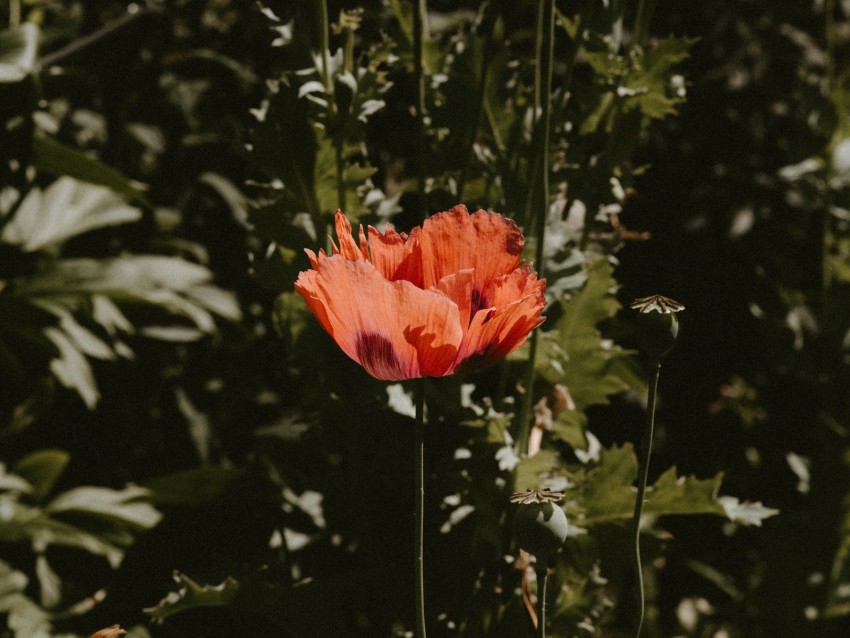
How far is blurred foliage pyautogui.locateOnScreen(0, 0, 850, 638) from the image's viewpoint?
37.7 inches

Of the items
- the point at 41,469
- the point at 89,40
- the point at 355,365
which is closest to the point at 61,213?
the point at 89,40

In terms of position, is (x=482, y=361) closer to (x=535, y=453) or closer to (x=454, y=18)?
(x=535, y=453)

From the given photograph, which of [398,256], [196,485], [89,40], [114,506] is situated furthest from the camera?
[89,40]

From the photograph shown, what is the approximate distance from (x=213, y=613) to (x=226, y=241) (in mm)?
1045

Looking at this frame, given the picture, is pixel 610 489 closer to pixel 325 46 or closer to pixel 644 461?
pixel 644 461

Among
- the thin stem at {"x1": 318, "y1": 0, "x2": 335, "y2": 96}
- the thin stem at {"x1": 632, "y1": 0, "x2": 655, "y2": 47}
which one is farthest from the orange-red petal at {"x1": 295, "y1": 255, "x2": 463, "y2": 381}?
the thin stem at {"x1": 632, "y1": 0, "x2": 655, "y2": 47}

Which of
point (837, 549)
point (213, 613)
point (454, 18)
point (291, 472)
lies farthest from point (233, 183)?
point (837, 549)

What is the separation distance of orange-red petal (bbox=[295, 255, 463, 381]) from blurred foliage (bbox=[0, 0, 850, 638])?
25cm

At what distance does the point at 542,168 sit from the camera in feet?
2.66

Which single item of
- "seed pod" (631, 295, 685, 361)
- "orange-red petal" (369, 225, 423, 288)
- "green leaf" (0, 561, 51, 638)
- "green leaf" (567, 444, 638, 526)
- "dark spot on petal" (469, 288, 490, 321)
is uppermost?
"orange-red petal" (369, 225, 423, 288)

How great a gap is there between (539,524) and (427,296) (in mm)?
171

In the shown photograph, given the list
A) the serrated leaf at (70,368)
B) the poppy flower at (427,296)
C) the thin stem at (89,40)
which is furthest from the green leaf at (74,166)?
the poppy flower at (427,296)

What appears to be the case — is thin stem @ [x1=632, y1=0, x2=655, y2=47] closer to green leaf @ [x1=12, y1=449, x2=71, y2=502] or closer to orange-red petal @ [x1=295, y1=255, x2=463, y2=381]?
orange-red petal @ [x1=295, y1=255, x2=463, y2=381]

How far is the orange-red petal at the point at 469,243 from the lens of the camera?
0.68m
